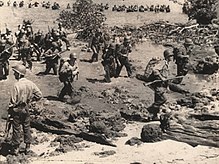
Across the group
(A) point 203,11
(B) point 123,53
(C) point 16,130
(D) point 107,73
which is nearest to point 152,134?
(C) point 16,130

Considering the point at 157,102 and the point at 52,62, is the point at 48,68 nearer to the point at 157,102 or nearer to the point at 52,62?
the point at 52,62

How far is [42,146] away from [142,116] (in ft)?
10.1

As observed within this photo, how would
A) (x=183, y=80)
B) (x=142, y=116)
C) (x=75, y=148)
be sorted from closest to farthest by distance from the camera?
(x=75, y=148), (x=142, y=116), (x=183, y=80)

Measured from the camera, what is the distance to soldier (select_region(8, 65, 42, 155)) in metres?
11.5

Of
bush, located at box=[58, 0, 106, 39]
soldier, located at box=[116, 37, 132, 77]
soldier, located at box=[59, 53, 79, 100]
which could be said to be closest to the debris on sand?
soldier, located at box=[59, 53, 79, 100]

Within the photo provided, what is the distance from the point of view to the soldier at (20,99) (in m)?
11.5

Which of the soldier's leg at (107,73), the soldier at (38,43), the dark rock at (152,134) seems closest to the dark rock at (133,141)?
the dark rock at (152,134)

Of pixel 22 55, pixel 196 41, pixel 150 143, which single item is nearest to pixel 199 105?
pixel 150 143

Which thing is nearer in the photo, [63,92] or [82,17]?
[63,92]

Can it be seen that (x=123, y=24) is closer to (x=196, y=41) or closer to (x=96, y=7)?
(x=96, y=7)

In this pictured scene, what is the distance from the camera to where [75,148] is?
12.5m

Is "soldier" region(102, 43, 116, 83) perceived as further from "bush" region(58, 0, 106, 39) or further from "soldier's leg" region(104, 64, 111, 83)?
"bush" region(58, 0, 106, 39)

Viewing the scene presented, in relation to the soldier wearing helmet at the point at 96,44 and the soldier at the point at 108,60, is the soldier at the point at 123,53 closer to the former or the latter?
the soldier at the point at 108,60

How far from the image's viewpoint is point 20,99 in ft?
37.6
